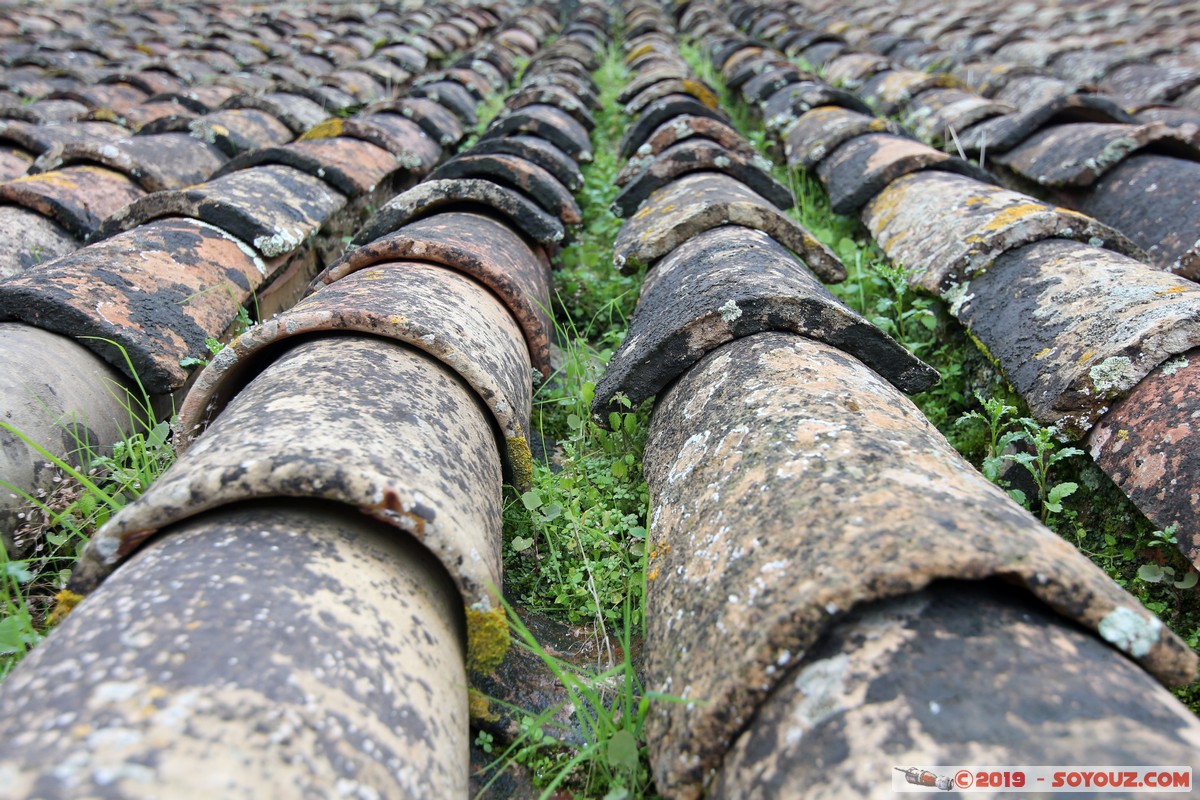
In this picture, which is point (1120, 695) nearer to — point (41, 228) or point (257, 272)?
point (257, 272)

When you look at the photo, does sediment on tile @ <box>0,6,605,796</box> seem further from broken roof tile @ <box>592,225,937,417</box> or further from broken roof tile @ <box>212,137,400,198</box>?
broken roof tile @ <box>212,137,400,198</box>

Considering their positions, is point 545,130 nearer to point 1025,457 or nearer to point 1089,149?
Answer: point 1089,149

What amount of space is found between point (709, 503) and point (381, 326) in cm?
83

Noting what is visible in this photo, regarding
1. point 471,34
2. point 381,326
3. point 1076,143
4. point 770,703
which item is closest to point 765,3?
point 471,34

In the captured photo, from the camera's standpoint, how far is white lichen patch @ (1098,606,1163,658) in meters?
1.02

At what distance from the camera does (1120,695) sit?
0.95m

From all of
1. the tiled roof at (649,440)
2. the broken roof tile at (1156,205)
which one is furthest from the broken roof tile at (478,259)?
the broken roof tile at (1156,205)

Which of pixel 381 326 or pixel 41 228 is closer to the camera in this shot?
pixel 381 326

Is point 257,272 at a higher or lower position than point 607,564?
higher

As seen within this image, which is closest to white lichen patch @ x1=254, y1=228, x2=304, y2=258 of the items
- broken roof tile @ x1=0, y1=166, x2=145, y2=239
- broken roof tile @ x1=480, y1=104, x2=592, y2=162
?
broken roof tile @ x1=0, y1=166, x2=145, y2=239
